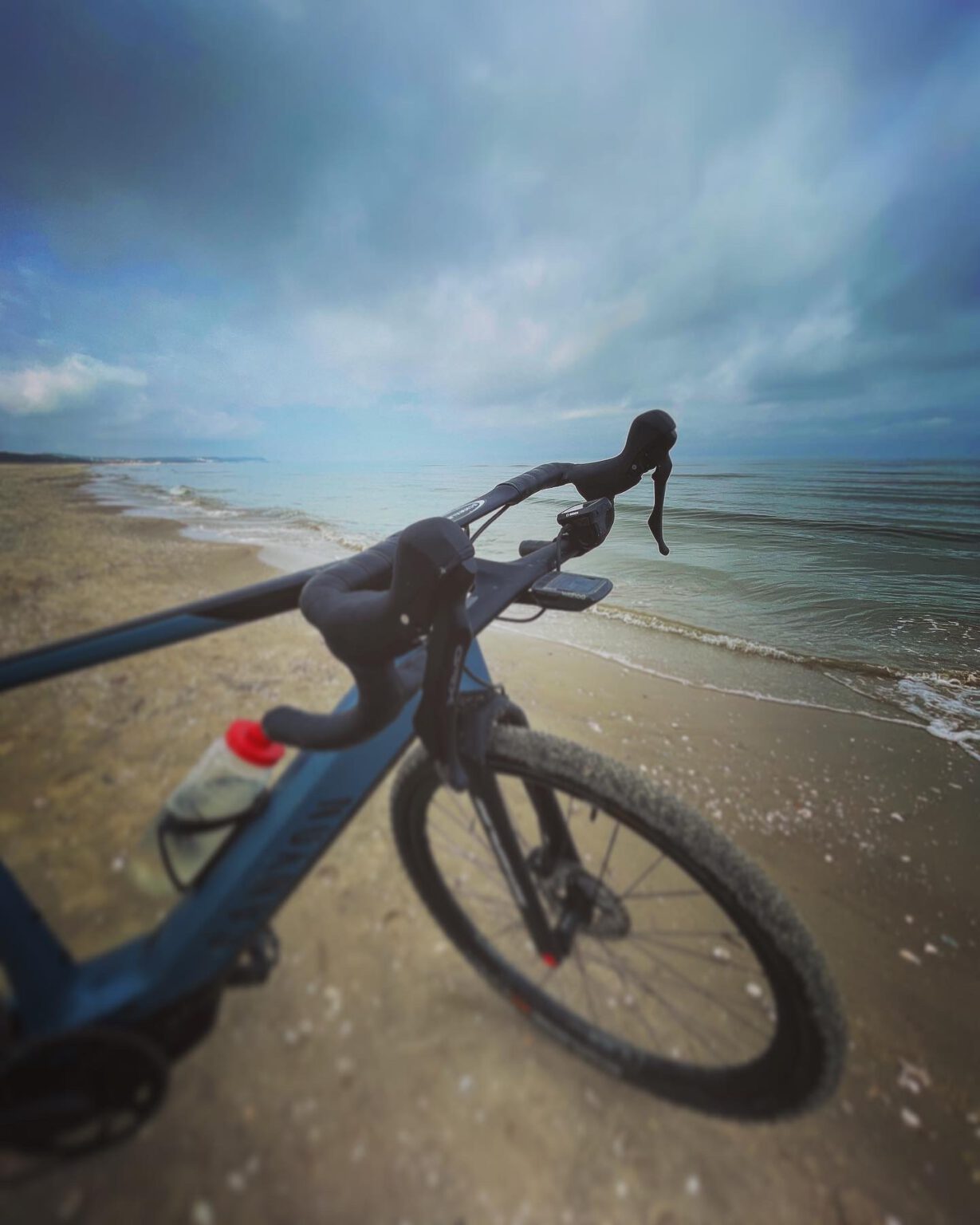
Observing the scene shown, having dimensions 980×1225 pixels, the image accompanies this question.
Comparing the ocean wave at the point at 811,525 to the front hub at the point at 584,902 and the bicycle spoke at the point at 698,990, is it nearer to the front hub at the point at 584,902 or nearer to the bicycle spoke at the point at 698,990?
the bicycle spoke at the point at 698,990

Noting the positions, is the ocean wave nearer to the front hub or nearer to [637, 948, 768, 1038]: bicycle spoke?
[637, 948, 768, 1038]: bicycle spoke

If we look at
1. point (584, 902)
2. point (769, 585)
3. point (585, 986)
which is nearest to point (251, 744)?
point (584, 902)

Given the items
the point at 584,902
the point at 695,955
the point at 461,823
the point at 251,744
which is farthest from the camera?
the point at 461,823

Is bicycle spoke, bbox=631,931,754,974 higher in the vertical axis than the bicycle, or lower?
lower

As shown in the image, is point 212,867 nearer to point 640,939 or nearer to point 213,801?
point 213,801

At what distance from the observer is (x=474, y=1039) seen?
60.9 inches

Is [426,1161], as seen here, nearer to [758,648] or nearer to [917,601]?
[758,648]

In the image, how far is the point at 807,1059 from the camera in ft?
3.65

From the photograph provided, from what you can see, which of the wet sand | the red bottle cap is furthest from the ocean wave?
the red bottle cap

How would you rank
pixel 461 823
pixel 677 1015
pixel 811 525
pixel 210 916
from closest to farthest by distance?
pixel 210 916
pixel 677 1015
pixel 461 823
pixel 811 525

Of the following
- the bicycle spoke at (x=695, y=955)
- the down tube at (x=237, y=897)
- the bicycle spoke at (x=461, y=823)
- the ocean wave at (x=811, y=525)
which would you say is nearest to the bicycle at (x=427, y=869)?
the down tube at (x=237, y=897)

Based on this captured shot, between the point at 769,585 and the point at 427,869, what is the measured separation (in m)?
9.01

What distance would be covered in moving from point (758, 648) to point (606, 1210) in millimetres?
5024

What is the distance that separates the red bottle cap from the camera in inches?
49.8
